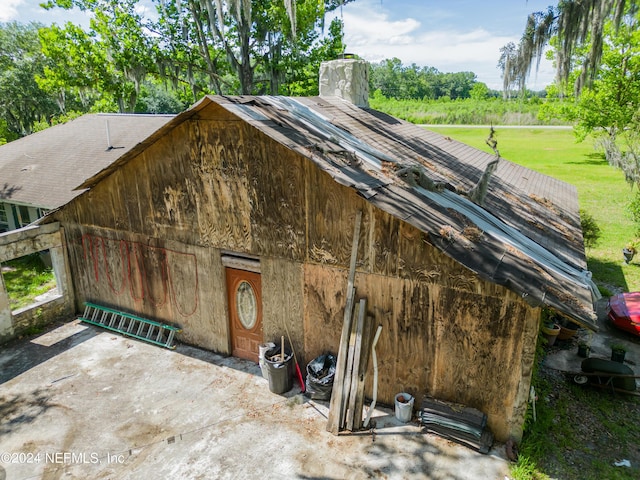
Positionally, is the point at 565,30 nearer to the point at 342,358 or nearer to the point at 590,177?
the point at 342,358

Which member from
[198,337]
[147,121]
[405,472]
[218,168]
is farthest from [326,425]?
[147,121]

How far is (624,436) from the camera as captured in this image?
7.59 m

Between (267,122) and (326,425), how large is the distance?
18.5ft

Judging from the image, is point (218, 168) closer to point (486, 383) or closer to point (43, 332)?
point (486, 383)

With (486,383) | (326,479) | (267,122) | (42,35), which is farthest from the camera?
(42,35)

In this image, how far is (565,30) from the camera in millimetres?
11938

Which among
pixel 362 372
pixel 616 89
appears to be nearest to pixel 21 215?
pixel 362 372

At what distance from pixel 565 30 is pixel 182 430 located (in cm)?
1416

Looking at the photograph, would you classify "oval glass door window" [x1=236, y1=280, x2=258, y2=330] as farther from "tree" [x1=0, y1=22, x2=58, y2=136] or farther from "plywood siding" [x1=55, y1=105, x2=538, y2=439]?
"tree" [x1=0, y1=22, x2=58, y2=136]

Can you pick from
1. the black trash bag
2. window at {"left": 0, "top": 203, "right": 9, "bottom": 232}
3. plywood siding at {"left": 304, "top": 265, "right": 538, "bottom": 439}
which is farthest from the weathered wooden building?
window at {"left": 0, "top": 203, "right": 9, "bottom": 232}

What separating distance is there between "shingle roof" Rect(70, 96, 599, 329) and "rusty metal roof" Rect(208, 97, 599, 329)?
0.02 metres

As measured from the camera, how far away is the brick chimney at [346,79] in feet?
44.6

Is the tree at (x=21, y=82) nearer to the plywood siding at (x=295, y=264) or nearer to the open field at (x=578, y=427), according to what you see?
the plywood siding at (x=295, y=264)

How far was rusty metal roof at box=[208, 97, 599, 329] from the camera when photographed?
6.29 metres
